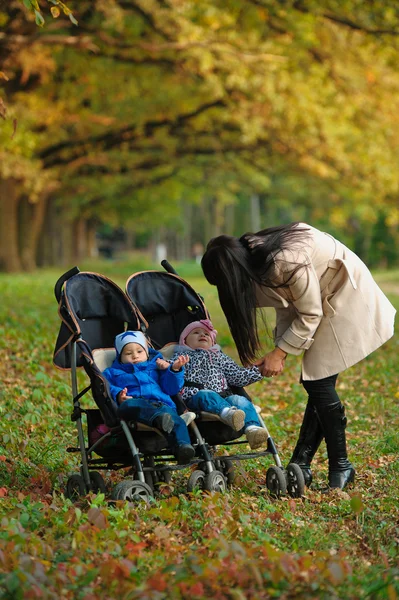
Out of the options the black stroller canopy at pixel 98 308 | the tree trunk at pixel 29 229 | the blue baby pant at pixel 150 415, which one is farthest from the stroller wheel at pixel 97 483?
the tree trunk at pixel 29 229

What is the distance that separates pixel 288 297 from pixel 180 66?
1472 centimetres

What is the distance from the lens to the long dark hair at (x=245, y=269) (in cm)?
537

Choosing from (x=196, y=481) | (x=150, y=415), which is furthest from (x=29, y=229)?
(x=150, y=415)

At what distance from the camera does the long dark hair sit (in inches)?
211

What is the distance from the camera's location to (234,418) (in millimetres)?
5410

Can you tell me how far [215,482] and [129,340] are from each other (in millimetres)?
1010

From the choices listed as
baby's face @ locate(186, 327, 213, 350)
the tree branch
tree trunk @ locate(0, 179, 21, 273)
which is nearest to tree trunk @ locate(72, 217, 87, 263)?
tree trunk @ locate(0, 179, 21, 273)

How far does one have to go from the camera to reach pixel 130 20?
19.7 meters

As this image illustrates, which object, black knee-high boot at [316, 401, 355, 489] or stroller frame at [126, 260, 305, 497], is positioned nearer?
stroller frame at [126, 260, 305, 497]

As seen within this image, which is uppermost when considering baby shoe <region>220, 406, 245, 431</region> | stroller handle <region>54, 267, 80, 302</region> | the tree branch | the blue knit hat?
the tree branch

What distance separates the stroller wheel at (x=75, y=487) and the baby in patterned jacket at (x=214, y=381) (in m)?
0.79

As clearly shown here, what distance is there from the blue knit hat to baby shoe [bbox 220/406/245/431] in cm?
68

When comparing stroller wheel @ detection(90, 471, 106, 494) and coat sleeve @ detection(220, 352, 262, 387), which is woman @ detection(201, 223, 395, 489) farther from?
stroller wheel @ detection(90, 471, 106, 494)

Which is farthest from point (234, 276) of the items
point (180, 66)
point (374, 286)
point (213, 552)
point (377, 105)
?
point (377, 105)
